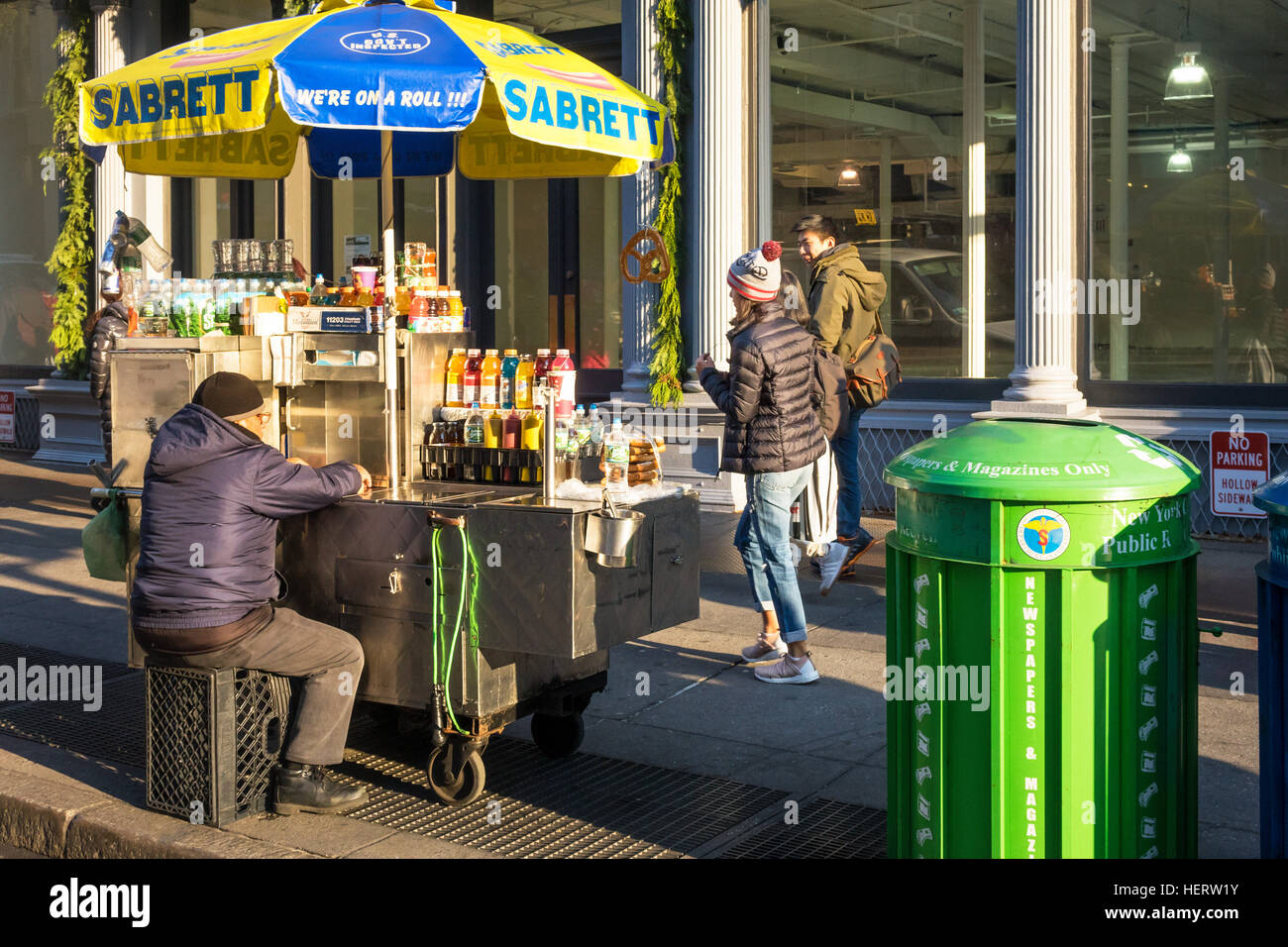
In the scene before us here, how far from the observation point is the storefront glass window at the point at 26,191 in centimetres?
1641

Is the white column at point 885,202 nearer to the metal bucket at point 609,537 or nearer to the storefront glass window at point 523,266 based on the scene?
the storefront glass window at point 523,266

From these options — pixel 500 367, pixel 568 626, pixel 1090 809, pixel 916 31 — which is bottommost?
pixel 1090 809

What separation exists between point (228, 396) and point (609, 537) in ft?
4.81

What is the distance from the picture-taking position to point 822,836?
4742mm

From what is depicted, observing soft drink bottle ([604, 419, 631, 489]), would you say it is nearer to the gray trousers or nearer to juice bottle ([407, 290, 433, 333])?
juice bottle ([407, 290, 433, 333])

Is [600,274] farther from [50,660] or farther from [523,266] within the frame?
[50,660]

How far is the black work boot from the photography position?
5.06m

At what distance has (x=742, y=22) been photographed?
1102 cm

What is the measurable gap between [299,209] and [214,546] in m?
10.4

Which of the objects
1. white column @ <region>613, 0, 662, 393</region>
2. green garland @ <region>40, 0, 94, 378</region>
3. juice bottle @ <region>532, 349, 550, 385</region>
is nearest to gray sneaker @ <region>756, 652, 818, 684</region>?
juice bottle @ <region>532, 349, 550, 385</region>

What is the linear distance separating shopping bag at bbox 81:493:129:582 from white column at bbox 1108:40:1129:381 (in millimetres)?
7058

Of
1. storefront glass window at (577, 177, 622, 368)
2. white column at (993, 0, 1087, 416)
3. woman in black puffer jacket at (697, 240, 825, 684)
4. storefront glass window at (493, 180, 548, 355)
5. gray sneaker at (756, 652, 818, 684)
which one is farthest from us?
storefront glass window at (493, 180, 548, 355)
